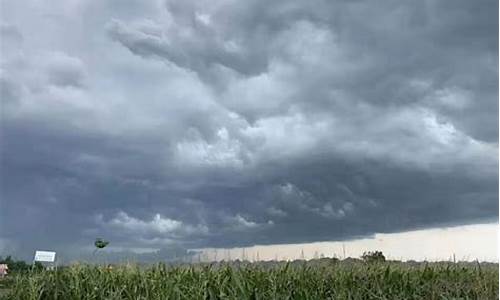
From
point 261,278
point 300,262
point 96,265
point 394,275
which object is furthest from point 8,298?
point 394,275

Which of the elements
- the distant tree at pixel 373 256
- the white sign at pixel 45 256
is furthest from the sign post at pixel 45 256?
the distant tree at pixel 373 256

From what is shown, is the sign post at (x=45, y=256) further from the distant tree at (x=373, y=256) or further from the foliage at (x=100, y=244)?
the distant tree at (x=373, y=256)

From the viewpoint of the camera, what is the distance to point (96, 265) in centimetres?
955

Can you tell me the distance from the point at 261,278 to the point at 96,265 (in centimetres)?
251

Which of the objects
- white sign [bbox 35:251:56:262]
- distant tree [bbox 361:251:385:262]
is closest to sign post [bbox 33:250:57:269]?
white sign [bbox 35:251:56:262]

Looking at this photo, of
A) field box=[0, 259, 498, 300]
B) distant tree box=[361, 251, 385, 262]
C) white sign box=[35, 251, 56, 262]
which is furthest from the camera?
distant tree box=[361, 251, 385, 262]

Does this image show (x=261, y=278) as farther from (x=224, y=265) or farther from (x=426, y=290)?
(x=426, y=290)

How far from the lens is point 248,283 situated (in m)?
7.80

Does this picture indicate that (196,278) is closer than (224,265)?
Yes

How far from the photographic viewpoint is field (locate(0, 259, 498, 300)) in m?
7.76

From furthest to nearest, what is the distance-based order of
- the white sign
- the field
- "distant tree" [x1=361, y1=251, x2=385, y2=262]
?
"distant tree" [x1=361, y1=251, x2=385, y2=262], the white sign, the field

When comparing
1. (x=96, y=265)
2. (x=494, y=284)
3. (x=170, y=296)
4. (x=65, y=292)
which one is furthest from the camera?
(x=96, y=265)

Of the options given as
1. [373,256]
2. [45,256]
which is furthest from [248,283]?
[373,256]

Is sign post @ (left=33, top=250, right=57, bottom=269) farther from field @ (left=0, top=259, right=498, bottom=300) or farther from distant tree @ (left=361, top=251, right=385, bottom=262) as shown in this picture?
distant tree @ (left=361, top=251, right=385, bottom=262)
